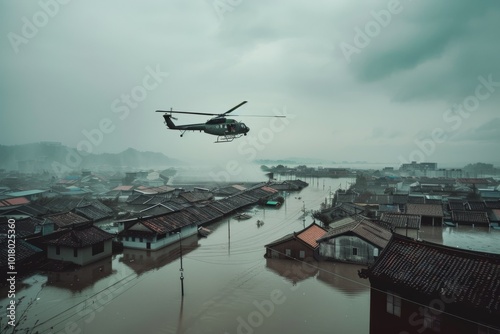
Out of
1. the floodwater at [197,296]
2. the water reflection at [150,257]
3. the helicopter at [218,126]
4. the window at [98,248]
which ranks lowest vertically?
the water reflection at [150,257]

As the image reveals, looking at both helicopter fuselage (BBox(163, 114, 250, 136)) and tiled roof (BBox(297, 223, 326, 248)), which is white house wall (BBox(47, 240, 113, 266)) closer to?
helicopter fuselage (BBox(163, 114, 250, 136))

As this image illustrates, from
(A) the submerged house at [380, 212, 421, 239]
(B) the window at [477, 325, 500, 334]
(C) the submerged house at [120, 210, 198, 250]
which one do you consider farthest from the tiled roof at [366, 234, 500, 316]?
(C) the submerged house at [120, 210, 198, 250]

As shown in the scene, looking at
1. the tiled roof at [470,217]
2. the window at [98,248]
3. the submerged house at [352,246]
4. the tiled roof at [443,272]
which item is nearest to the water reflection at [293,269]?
the submerged house at [352,246]

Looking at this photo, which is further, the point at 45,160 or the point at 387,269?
the point at 45,160

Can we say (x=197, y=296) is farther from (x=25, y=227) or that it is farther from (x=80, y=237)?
(x=25, y=227)

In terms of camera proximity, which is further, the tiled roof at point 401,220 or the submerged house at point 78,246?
the tiled roof at point 401,220

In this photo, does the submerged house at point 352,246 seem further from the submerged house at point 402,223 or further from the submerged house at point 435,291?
the submerged house at point 435,291

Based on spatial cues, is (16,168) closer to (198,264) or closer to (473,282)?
(198,264)

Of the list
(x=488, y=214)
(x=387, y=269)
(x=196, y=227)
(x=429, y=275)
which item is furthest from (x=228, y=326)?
(x=488, y=214)
